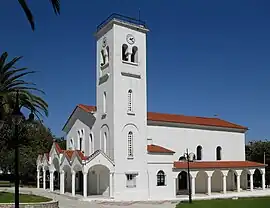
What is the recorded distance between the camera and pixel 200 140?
165ft

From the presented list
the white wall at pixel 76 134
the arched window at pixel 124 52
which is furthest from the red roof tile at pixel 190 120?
the arched window at pixel 124 52

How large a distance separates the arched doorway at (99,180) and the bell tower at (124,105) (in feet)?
5.82

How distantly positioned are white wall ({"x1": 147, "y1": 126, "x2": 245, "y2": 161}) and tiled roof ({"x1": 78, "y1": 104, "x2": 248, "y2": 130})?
0.91 meters

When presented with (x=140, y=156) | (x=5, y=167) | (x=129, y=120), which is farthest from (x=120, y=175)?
(x=5, y=167)

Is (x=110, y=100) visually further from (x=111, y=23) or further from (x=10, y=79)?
(x=10, y=79)

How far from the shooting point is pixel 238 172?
160 ft

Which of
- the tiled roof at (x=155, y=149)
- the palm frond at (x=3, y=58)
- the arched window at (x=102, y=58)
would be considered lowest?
the tiled roof at (x=155, y=149)

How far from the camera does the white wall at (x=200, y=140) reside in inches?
1816

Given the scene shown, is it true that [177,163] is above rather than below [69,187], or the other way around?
above

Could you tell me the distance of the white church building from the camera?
39094mm

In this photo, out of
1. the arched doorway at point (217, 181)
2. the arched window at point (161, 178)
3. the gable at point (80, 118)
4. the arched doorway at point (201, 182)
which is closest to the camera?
the arched window at point (161, 178)

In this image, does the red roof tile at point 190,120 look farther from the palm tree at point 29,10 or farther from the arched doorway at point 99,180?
the palm tree at point 29,10

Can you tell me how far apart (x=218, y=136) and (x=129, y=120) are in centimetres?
1700

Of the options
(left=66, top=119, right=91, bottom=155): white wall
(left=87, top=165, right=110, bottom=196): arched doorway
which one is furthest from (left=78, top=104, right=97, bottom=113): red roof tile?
(left=87, top=165, right=110, bottom=196): arched doorway
